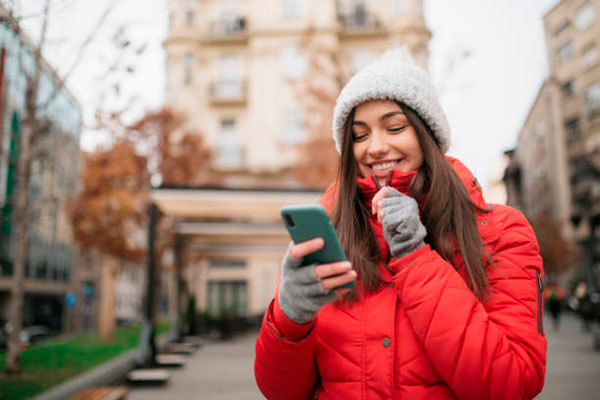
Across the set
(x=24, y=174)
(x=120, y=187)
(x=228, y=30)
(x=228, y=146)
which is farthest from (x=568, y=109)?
(x=24, y=174)

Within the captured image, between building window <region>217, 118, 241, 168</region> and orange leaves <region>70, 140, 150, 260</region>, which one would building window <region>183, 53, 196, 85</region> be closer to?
building window <region>217, 118, 241, 168</region>

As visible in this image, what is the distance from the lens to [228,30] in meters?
29.9

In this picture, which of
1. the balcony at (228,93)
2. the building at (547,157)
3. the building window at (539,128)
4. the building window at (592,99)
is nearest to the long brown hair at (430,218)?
the balcony at (228,93)

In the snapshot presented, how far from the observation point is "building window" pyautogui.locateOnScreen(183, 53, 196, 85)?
96.4 ft

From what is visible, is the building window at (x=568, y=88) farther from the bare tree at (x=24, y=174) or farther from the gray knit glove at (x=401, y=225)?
the gray knit glove at (x=401, y=225)

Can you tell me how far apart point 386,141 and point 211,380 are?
26.1 feet

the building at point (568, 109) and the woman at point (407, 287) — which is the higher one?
the building at point (568, 109)

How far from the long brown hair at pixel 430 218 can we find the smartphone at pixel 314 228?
0.34 metres

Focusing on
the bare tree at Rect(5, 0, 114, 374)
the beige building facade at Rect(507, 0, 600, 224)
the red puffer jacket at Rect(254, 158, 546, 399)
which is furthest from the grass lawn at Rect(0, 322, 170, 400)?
the beige building facade at Rect(507, 0, 600, 224)

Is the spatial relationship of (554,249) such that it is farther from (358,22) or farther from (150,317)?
(150,317)

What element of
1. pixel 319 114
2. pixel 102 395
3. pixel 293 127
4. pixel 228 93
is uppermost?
pixel 228 93

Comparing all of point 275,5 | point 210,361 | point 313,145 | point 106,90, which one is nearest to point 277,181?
point 313,145

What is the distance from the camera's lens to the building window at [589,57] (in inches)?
1384

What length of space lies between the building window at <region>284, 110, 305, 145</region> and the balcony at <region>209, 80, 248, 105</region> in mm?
2958
